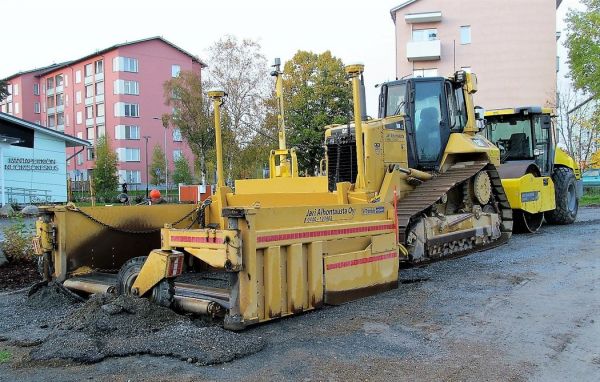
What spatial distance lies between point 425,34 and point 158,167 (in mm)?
28869

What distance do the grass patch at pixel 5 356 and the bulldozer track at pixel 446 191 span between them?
17.1 feet

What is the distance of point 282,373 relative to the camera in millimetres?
4309

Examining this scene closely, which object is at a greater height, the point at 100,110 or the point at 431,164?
the point at 100,110

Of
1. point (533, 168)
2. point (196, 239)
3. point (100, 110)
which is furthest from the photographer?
point (100, 110)

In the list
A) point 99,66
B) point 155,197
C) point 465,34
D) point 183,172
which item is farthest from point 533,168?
point 99,66

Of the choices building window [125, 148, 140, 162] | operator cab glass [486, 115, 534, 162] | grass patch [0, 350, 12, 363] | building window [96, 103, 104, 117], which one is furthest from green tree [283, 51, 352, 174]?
grass patch [0, 350, 12, 363]

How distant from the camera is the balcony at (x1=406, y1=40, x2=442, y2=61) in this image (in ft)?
139

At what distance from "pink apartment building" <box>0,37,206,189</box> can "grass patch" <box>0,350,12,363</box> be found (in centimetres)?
5309

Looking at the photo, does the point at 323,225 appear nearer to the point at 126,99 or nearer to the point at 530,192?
the point at 530,192

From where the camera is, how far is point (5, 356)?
471 cm

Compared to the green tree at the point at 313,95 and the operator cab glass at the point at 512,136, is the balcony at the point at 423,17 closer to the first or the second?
the green tree at the point at 313,95

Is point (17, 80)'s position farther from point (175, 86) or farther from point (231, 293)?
point (231, 293)

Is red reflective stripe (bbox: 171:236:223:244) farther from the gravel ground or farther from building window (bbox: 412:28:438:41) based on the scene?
building window (bbox: 412:28:438:41)

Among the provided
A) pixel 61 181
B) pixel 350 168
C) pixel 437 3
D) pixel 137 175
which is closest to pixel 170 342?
pixel 350 168
